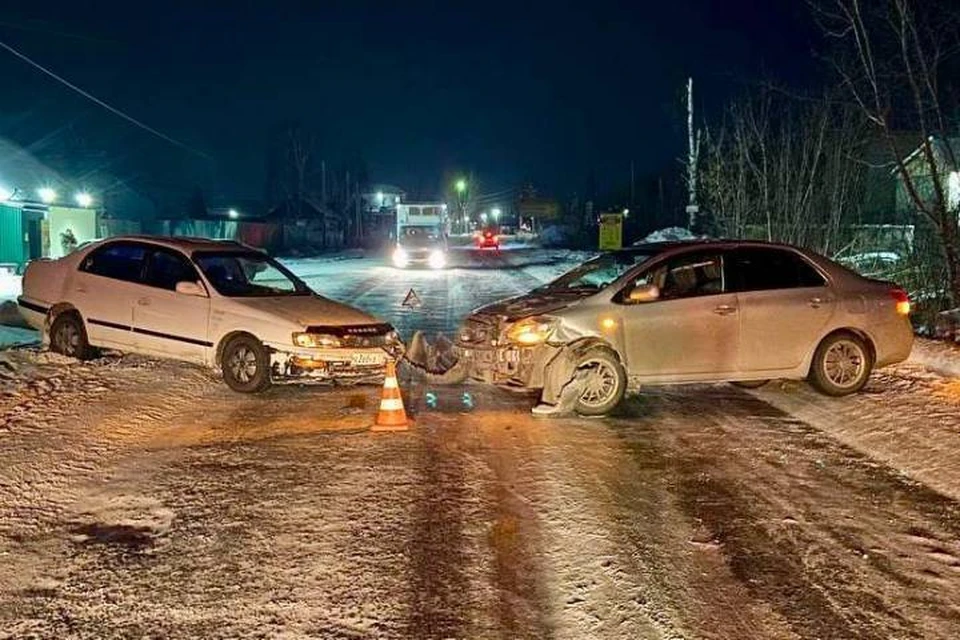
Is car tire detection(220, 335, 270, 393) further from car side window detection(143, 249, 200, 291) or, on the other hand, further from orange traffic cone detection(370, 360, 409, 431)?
orange traffic cone detection(370, 360, 409, 431)

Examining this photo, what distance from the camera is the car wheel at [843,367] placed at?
9.18 meters

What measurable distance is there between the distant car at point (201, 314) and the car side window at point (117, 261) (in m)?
0.01

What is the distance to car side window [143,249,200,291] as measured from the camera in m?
10.1

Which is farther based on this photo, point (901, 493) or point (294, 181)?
point (294, 181)

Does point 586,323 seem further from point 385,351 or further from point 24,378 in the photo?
point 24,378

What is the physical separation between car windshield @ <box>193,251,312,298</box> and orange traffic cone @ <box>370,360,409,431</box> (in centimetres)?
272

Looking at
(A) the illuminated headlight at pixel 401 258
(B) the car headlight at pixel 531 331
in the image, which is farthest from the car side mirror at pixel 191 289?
(A) the illuminated headlight at pixel 401 258

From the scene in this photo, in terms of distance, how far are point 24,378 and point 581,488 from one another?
22.4 feet

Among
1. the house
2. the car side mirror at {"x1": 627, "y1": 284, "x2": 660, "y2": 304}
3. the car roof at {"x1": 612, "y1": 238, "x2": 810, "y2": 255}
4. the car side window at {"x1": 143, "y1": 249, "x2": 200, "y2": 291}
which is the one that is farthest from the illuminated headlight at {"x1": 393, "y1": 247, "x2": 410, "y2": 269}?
the car side mirror at {"x1": 627, "y1": 284, "x2": 660, "y2": 304}

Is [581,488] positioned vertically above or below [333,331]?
below

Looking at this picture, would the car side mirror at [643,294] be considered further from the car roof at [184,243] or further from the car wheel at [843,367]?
the car roof at [184,243]

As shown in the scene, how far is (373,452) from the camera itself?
7.15m

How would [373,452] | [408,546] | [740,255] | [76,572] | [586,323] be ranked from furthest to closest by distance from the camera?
[740,255], [586,323], [373,452], [408,546], [76,572]

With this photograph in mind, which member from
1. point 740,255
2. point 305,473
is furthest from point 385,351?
point 740,255
